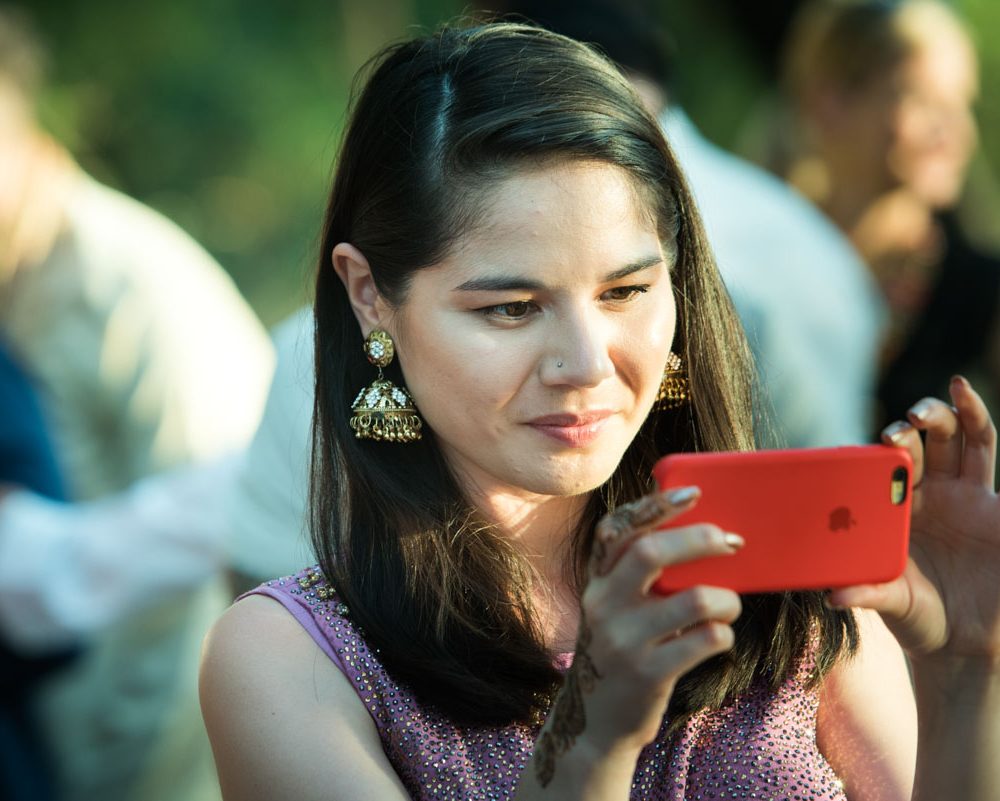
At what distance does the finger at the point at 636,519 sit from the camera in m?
1.61

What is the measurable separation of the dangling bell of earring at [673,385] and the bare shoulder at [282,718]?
0.64 m

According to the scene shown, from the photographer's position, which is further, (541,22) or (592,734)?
(541,22)

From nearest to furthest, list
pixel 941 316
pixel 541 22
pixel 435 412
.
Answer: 1. pixel 435 412
2. pixel 541 22
3. pixel 941 316

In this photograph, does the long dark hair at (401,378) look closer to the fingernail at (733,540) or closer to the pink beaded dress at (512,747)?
the pink beaded dress at (512,747)

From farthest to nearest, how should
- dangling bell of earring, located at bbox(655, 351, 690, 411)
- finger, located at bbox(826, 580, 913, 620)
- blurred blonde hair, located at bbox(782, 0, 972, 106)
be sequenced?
blurred blonde hair, located at bbox(782, 0, 972, 106) < dangling bell of earring, located at bbox(655, 351, 690, 411) < finger, located at bbox(826, 580, 913, 620)

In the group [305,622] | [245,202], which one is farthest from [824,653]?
[245,202]

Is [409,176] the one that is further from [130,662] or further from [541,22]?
[130,662]

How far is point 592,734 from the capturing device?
1.72 meters

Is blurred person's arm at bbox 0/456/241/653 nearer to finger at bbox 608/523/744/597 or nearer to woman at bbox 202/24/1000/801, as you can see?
woman at bbox 202/24/1000/801

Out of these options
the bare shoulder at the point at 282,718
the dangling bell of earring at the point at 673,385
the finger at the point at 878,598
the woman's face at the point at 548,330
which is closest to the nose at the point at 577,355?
the woman's face at the point at 548,330

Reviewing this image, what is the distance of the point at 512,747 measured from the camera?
6.82 ft

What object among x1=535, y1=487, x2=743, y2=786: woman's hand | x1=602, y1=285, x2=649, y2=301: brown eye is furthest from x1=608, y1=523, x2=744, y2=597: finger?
x1=602, y1=285, x2=649, y2=301: brown eye

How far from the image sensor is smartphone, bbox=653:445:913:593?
1710 mm

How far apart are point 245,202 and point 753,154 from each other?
2756mm
